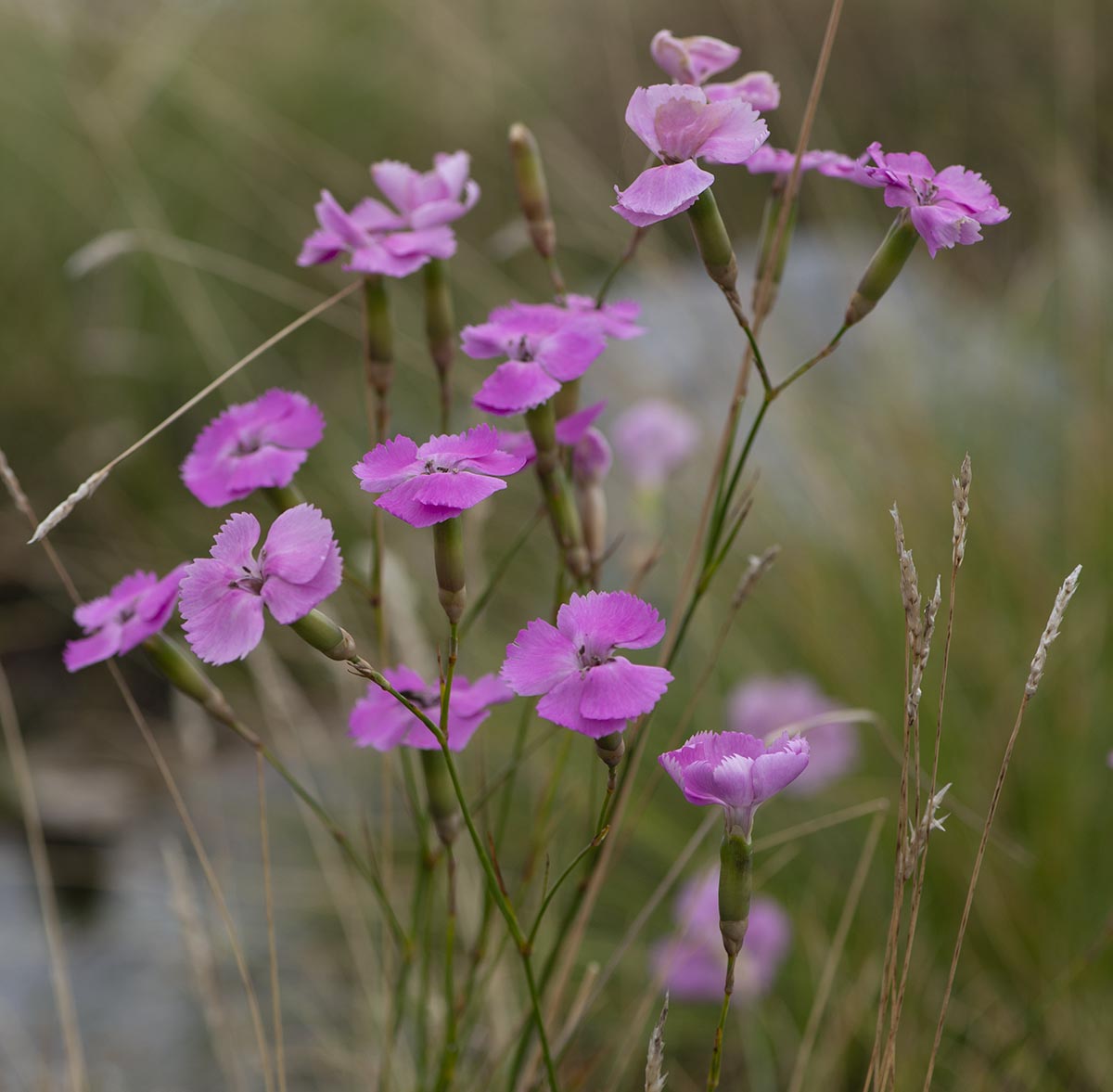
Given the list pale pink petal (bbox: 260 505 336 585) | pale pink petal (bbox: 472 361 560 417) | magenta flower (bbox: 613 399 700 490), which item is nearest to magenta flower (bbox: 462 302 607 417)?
pale pink petal (bbox: 472 361 560 417)

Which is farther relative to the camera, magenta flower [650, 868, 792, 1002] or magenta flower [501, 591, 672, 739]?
magenta flower [650, 868, 792, 1002]

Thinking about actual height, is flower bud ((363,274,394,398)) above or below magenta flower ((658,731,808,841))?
above

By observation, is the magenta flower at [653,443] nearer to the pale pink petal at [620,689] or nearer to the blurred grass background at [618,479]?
the blurred grass background at [618,479]

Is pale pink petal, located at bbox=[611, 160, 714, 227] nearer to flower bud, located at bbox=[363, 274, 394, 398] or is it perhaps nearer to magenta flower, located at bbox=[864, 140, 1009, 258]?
magenta flower, located at bbox=[864, 140, 1009, 258]

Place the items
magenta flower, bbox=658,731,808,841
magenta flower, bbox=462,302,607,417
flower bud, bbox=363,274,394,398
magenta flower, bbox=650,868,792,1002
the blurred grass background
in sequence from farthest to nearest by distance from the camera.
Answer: the blurred grass background → magenta flower, bbox=650,868,792,1002 → flower bud, bbox=363,274,394,398 → magenta flower, bbox=462,302,607,417 → magenta flower, bbox=658,731,808,841

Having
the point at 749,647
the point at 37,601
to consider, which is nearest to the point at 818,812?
the point at 749,647

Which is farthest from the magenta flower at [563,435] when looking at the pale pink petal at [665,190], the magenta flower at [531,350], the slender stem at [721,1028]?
the slender stem at [721,1028]

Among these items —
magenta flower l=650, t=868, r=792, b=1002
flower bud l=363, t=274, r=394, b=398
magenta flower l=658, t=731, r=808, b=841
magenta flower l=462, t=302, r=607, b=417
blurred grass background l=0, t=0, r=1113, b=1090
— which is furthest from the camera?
blurred grass background l=0, t=0, r=1113, b=1090
